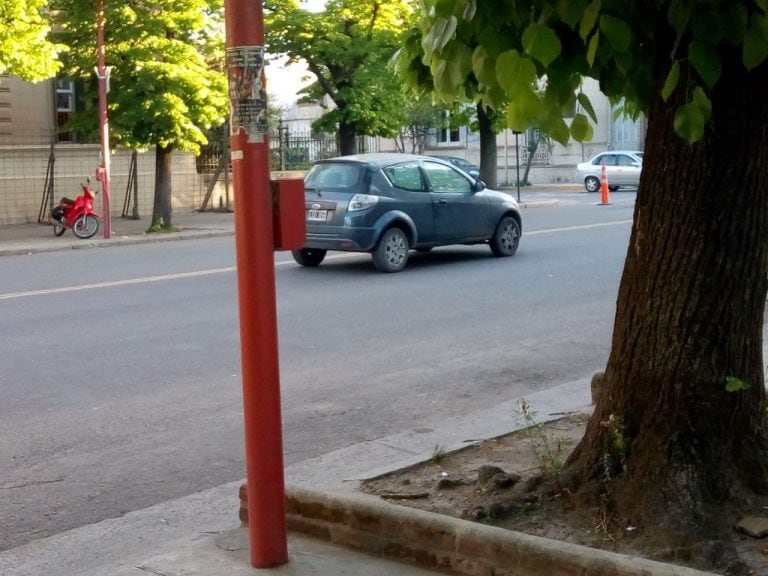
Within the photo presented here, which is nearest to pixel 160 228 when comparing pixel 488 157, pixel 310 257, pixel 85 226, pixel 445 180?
pixel 85 226

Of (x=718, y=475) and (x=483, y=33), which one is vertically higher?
(x=483, y=33)

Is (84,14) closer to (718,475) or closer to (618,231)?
(618,231)

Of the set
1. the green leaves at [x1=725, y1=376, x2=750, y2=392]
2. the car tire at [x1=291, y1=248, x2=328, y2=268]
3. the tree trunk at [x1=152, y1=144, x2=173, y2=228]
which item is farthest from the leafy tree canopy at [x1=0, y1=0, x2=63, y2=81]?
the green leaves at [x1=725, y1=376, x2=750, y2=392]

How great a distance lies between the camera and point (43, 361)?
9.72m

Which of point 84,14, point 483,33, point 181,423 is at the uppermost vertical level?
point 84,14

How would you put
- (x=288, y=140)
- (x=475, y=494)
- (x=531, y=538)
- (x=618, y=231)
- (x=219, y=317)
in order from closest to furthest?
(x=531, y=538) → (x=475, y=494) → (x=219, y=317) → (x=618, y=231) → (x=288, y=140)

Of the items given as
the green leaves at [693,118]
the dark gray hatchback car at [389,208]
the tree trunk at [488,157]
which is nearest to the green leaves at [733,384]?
the green leaves at [693,118]

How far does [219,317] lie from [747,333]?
7788mm

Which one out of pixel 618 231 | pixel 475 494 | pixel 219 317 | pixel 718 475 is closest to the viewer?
pixel 718 475

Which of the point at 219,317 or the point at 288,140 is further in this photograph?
the point at 288,140

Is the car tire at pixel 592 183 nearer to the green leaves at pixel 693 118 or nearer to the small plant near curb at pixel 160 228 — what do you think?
the small plant near curb at pixel 160 228

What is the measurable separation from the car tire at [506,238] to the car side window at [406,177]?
181 cm

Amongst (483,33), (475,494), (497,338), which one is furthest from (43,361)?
(483,33)

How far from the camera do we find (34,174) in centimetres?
2669
